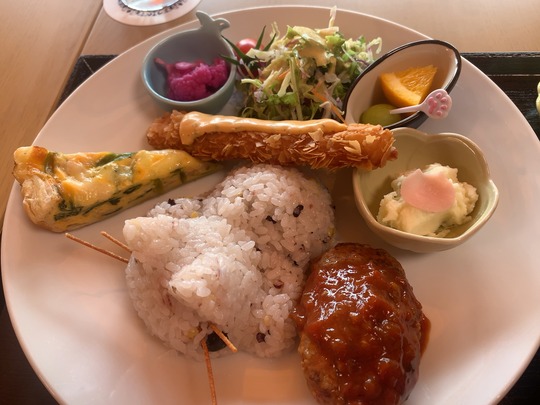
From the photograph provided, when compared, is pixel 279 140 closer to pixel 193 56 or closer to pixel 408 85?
pixel 408 85

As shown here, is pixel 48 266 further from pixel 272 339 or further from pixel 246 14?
pixel 246 14

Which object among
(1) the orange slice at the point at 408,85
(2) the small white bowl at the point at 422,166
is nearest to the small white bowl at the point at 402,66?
(1) the orange slice at the point at 408,85

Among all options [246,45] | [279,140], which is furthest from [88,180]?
[246,45]

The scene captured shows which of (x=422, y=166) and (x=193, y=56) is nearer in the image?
(x=422, y=166)

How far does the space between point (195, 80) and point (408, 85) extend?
1.21 metres

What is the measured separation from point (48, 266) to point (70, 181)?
1.44 ft

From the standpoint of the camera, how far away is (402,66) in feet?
8.38

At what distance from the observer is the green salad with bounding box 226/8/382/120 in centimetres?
258

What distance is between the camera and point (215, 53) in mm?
2793

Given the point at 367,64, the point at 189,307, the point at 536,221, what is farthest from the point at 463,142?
the point at 189,307

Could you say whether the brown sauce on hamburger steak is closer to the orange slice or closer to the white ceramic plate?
the white ceramic plate

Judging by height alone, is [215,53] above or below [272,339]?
above

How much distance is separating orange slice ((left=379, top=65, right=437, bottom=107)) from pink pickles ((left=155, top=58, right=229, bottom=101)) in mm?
939

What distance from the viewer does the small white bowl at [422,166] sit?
2.00 metres
